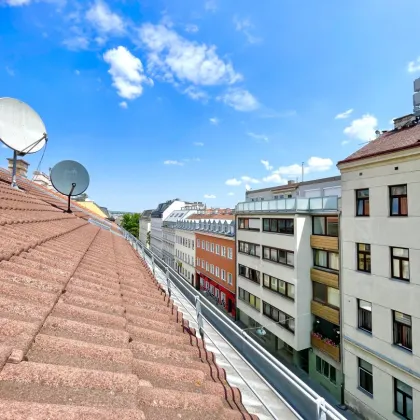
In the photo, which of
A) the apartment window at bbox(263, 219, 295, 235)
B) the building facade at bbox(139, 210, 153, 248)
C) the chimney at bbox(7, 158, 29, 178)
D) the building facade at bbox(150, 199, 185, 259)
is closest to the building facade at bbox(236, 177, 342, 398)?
the apartment window at bbox(263, 219, 295, 235)

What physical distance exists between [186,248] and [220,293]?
13983 millimetres

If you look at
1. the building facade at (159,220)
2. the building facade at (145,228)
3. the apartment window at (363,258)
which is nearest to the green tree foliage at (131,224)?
the building facade at (145,228)

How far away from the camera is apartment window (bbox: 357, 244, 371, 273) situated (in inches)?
595

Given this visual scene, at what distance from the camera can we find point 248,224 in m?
26.8

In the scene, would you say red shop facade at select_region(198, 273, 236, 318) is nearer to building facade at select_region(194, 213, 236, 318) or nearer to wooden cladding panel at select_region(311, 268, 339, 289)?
building facade at select_region(194, 213, 236, 318)

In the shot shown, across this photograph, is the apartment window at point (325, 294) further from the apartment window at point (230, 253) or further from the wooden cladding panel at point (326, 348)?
the apartment window at point (230, 253)

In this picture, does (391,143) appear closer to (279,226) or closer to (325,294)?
(279,226)

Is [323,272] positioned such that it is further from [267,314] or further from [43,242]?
[43,242]

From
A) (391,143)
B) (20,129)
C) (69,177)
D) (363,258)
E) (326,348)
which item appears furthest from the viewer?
(326,348)

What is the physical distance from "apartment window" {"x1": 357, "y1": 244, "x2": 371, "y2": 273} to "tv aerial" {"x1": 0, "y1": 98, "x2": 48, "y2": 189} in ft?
52.6

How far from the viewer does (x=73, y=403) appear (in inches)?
56.2

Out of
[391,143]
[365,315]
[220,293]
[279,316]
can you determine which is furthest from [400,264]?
[220,293]

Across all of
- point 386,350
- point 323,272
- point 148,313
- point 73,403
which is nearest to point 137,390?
point 73,403

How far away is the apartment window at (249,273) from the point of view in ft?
82.9
